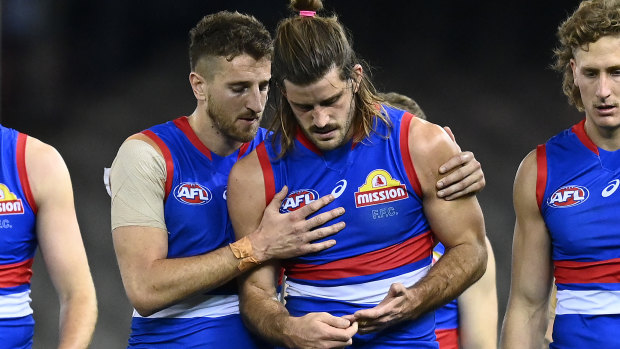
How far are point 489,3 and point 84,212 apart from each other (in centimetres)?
248

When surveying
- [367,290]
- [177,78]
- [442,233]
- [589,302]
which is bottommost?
[589,302]

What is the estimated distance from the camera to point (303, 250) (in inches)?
104

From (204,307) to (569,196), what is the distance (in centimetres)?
111

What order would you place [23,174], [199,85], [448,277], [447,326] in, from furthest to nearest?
[447,326] → [199,85] → [23,174] → [448,277]

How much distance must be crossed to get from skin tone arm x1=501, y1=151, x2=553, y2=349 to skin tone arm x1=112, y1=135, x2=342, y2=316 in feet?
1.89

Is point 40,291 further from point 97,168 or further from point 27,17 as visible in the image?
point 27,17

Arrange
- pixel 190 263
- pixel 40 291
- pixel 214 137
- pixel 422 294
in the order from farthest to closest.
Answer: pixel 40 291 < pixel 214 137 < pixel 190 263 < pixel 422 294

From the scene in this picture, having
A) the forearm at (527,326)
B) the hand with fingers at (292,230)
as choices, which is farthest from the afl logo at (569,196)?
the hand with fingers at (292,230)

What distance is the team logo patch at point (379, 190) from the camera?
2631mm

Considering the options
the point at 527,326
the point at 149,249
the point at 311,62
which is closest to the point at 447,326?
the point at 527,326

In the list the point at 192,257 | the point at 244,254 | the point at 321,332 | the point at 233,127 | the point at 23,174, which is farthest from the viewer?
the point at 233,127

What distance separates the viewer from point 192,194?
2926mm

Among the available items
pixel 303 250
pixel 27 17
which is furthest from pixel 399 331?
pixel 27 17

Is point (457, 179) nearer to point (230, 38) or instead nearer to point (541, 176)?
point (541, 176)
